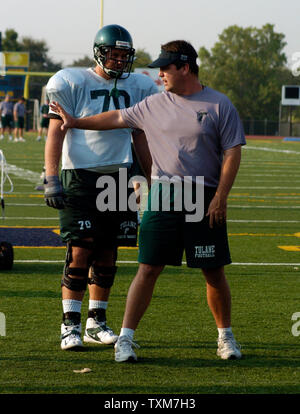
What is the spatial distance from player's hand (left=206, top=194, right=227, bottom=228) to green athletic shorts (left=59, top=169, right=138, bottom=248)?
0.72 meters

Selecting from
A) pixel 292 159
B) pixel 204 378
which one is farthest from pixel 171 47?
pixel 292 159

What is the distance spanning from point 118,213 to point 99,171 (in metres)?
0.29

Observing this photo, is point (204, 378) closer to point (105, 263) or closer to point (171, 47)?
point (105, 263)

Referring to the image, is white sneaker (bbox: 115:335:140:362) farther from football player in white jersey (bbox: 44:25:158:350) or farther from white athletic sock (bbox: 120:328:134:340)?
football player in white jersey (bbox: 44:25:158:350)

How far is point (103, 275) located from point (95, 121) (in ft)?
3.60

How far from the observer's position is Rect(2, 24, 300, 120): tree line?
101 meters

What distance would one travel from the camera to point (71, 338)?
5664 mm

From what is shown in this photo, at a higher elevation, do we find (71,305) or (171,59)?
(171,59)
